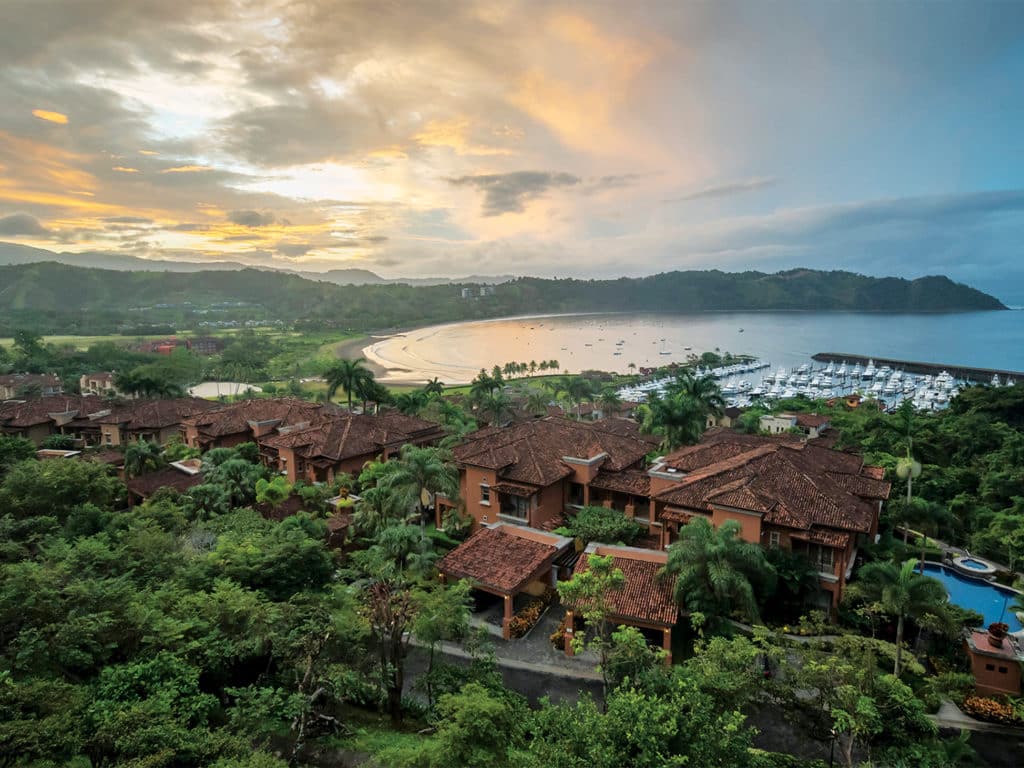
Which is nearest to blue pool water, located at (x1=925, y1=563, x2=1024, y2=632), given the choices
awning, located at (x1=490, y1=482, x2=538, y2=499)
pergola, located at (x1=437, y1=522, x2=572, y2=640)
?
pergola, located at (x1=437, y1=522, x2=572, y2=640)

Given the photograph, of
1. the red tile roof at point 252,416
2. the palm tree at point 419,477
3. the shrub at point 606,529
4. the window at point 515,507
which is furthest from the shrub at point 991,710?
the red tile roof at point 252,416

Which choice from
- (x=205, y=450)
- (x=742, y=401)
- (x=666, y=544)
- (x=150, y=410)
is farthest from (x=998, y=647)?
(x=742, y=401)

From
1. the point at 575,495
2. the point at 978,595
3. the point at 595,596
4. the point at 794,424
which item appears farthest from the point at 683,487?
the point at 794,424

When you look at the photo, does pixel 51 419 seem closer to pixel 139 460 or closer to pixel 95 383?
pixel 139 460

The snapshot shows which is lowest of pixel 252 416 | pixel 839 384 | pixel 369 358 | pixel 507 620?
pixel 839 384

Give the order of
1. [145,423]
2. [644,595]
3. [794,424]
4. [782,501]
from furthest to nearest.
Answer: [794,424]
[145,423]
[782,501]
[644,595]

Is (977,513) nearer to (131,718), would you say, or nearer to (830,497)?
(830,497)
